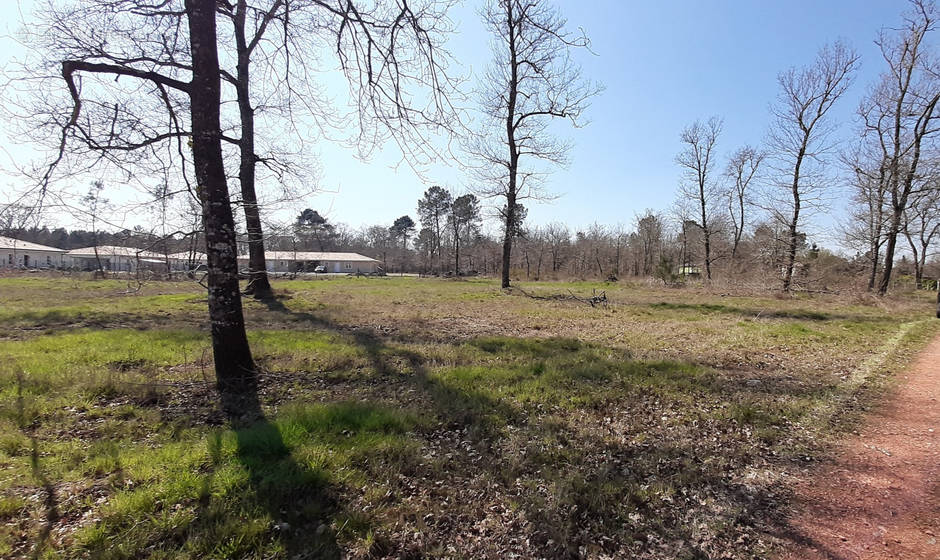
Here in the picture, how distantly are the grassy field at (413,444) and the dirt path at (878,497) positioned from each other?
0.78 ft

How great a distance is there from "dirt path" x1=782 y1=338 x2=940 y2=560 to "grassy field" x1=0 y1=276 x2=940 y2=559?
24 centimetres

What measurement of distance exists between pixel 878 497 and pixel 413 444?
14.3 feet

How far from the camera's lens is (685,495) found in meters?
3.48

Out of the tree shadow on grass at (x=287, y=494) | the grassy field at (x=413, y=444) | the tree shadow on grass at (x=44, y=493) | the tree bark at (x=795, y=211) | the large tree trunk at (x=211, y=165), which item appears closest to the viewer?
the tree shadow on grass at (x=44, y=493)

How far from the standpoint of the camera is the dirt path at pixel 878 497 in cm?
284

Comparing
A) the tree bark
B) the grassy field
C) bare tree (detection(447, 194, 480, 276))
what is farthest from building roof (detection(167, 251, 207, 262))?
bare tree (detection(447, 194, 480, 276))

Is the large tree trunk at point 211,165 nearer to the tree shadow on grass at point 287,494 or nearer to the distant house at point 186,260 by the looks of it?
the distant house at point 186,260

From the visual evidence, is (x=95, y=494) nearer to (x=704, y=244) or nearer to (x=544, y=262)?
(x=704, y=244)

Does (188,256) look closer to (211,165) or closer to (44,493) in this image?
(211,165)

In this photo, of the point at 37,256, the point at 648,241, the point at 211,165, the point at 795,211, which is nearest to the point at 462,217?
the point at 648,241

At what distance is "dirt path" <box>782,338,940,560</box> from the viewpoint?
112 inches

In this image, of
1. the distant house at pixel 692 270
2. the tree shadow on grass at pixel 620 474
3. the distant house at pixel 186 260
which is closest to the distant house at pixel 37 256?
the distant house at pixel 186 260

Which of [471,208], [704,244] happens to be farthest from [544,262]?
[704,244]

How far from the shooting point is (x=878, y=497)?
3.47 meters
